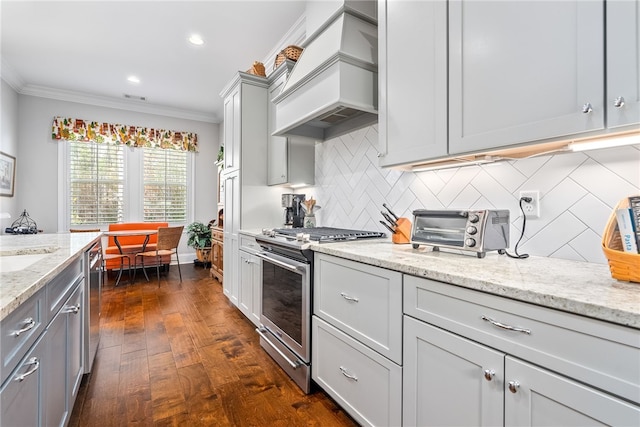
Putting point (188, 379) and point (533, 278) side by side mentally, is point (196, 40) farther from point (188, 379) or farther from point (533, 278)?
point (533, 278)

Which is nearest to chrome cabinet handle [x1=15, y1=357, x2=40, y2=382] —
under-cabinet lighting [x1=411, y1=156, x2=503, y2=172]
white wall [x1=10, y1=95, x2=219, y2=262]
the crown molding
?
under-cabinet lighting [x1=411, y1=156, x2=503, y2=172]

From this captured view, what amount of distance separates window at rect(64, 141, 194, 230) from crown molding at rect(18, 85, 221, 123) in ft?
2.24

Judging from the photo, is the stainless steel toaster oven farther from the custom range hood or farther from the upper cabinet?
the custom range hood

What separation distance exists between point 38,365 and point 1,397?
0.29 meters

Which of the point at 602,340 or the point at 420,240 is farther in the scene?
the point at 420,240

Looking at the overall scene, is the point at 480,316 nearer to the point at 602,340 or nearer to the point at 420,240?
the point at 602,340

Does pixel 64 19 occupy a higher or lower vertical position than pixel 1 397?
higher

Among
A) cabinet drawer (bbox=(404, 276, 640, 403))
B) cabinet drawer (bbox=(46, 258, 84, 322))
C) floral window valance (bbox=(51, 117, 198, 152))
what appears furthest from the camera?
floral window valance (bbox=(51, 117, 198, 152))

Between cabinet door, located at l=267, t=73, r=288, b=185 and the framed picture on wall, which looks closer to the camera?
cabinet door, located at l=267, t=73, r=288, b=185

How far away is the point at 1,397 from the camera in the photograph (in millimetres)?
735

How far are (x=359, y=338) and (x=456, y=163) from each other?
1056 millimetres

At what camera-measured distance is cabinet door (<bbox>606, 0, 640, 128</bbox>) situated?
2.85 feet

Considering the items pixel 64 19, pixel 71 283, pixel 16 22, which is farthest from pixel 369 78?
pixel 16 22

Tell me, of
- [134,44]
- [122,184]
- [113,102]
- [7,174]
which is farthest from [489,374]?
[113,102]
